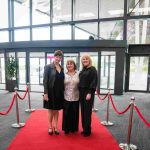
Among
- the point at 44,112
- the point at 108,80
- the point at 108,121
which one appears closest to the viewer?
the point at 108,121

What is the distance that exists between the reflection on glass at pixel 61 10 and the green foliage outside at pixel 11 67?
3.08 m

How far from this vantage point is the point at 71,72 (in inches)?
144

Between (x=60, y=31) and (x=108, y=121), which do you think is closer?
(x=108, y=121)

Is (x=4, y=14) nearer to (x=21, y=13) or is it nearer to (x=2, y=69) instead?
(x=21, y=13)

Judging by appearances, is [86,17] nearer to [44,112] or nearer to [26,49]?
[26,49]

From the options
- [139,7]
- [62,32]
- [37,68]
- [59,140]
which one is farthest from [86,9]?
[59,140]

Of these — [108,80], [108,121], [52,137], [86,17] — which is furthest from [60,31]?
[52,137]

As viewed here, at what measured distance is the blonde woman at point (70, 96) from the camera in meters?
3.59

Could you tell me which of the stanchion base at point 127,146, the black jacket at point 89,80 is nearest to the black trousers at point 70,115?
the black jacket at point 89,80

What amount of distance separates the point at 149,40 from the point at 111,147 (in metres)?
7.15

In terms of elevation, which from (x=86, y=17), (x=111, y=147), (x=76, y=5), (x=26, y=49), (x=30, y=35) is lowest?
(x=111, y=147)

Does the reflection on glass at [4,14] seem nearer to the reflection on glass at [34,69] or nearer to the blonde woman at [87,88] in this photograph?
the reflection on glass at [34,69]

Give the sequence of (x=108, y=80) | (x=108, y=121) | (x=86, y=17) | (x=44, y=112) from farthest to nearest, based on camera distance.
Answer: (x=86, y=17), (x=108, y=80), (x=44, y=112), (x=108, y=121)

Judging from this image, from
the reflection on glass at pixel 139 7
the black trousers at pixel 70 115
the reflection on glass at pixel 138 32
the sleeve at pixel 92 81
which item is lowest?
the black trousers at pixel 70 115
